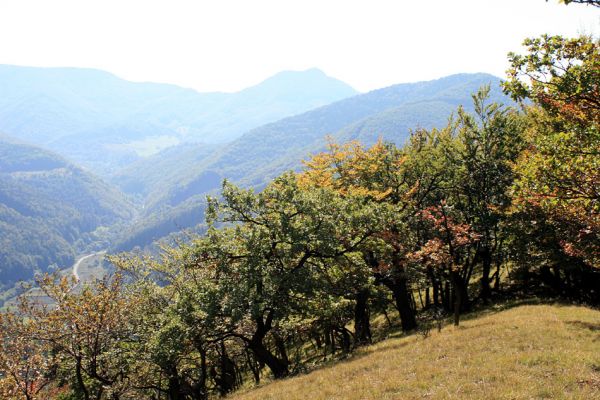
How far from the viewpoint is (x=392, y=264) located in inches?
1283

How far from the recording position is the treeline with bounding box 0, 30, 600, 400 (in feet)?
62.5

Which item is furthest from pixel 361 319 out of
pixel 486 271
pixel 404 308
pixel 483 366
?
pixel 483 366

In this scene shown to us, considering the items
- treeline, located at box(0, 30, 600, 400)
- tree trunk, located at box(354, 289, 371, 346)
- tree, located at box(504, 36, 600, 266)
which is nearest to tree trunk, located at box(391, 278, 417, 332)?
treeline, located at box(0, 30, 600, 400)

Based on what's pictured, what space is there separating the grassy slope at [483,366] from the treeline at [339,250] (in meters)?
4.43

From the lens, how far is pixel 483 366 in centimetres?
1766

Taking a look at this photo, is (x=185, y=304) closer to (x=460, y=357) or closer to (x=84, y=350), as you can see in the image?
(x=84, y=350)

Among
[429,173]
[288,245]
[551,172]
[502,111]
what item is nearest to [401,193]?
[429,173]

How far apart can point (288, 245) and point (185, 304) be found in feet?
26.3

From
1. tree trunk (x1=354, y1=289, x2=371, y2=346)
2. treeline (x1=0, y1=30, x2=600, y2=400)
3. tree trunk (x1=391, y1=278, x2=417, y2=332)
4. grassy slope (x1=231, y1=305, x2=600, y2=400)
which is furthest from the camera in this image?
tree trunk (x1=391, y1=278, x2=417, y2=332)

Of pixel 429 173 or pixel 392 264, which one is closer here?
pixel 392 264

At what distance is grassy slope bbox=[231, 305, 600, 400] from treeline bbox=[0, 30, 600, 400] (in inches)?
175

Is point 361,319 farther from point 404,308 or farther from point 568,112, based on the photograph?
point 568,112

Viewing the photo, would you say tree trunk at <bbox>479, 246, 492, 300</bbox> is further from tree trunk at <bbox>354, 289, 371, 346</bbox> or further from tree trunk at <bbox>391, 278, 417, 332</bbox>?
tree trunk at <bbox>354, 289, 371, 346</bbox>

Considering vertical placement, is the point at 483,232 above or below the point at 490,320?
above
